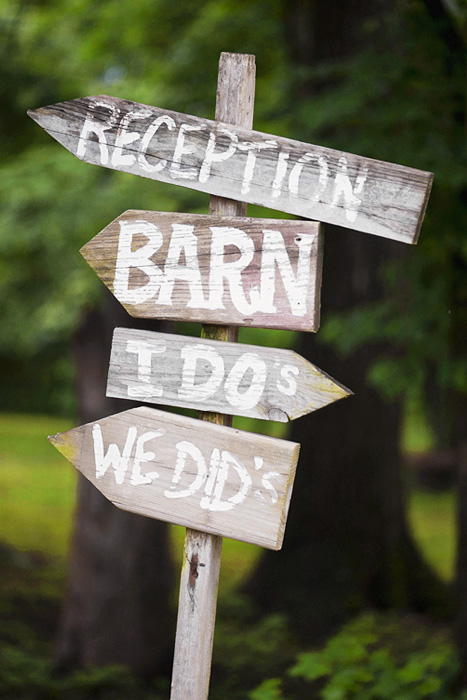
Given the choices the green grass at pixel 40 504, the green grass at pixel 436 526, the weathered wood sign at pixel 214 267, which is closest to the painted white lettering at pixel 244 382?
the weathered wood sign at pixel 214 267

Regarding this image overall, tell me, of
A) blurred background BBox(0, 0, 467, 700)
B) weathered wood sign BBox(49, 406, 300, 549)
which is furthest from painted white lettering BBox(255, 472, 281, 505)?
blurred background BBox(0, 0, 467, 700)

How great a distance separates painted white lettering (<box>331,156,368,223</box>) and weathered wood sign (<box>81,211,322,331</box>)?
0.32 feet

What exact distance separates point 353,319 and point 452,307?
2.13 ft

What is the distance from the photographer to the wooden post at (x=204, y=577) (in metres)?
2.05

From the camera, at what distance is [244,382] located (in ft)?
6.45

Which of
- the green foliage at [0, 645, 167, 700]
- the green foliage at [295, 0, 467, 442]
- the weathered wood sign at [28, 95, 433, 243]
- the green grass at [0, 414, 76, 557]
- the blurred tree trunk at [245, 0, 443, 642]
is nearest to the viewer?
the weathered wood sign at [28, 95, 433, 243]

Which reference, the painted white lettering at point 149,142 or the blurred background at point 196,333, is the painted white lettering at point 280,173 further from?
the blurred background at point 196,333

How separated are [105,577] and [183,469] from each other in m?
4.74

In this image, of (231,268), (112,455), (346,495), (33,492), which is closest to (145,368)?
(112,455)

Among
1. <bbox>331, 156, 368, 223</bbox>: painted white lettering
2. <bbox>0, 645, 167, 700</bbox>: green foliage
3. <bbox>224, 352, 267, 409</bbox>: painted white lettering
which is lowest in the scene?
<bbox>0, 645, 167, 700</bbox>: green foliage

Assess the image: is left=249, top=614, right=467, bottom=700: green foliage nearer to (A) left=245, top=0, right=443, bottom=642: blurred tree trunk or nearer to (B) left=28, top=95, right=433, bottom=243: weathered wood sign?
(A) left=245, top=0, right=443, bottom=642: blurred tree trunk

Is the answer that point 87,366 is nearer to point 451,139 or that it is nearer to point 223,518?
point 451,139

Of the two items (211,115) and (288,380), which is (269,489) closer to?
(288,380)

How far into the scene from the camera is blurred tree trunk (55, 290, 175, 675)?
20.6ft
